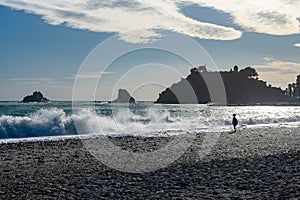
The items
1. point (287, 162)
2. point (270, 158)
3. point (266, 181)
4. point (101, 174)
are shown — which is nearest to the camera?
point (266, 181)

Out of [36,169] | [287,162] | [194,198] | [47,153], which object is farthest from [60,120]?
[194,198]

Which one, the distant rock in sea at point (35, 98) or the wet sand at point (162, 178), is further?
the distant rock in sea at point (35, 98)

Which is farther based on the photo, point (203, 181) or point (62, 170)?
point (62, 170)

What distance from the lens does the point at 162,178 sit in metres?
13.1

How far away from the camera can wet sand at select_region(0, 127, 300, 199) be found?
11.0m

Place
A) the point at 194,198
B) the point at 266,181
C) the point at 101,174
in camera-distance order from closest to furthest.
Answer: the point at 194,198
the point at 266,181
the point at 101,174

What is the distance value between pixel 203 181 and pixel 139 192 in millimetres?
2131

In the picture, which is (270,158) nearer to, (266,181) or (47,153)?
(266,181)

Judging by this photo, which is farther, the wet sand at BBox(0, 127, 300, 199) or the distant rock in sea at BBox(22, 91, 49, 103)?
the distant rock in sea at BBox(22, 91, 49, 103)

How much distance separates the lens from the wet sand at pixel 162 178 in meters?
11.0

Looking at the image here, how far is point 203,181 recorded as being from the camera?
12398mm

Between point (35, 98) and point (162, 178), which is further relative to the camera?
point (35, 98)

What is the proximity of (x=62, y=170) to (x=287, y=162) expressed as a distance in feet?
26.6

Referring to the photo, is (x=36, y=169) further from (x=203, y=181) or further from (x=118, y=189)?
(x=203, y=181)
